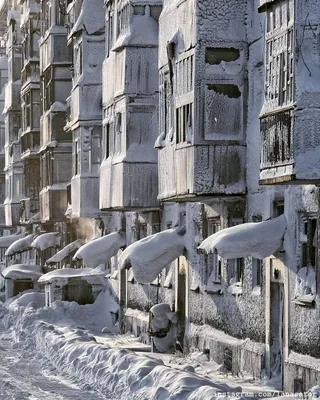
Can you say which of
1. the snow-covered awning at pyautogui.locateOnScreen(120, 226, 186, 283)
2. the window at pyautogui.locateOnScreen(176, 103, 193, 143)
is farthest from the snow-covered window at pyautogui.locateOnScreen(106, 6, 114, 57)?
the window at pyautogui.locateOnScreen(176, 103, 193, 143)

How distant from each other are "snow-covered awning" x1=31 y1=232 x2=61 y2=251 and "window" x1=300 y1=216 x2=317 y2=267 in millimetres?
28605

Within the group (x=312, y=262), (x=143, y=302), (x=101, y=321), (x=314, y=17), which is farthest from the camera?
(x=101, y=321)

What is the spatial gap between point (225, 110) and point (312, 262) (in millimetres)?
4556

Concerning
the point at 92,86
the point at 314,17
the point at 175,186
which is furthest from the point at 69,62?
the point at 314,17

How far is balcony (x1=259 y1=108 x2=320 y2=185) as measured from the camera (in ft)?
68.2

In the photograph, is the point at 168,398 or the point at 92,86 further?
the point at 92,86

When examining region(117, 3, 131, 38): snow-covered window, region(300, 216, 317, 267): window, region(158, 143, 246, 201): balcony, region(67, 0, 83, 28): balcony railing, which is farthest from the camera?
region(67, 0, 83, 28): balcony railing

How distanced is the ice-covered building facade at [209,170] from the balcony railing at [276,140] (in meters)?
0.04

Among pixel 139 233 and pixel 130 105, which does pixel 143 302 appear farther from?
pixel 130 105

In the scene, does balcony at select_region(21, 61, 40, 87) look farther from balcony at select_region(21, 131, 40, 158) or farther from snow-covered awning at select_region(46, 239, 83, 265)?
snow-covered awning at select_region(46, 239, 83, 265)

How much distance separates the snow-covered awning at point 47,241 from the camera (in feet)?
170

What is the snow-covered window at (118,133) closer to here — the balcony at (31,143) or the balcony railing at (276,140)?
the balcony railing at (276,140)

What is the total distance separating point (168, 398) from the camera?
21.2 m

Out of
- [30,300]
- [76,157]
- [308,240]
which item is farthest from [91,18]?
[308,240]
